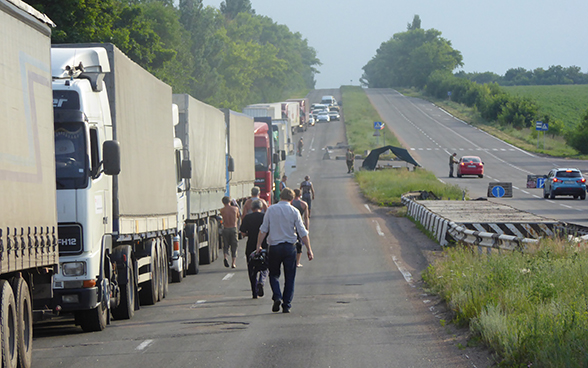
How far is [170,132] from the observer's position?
16.0 metres

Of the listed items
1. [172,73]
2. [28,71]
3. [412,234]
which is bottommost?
[412,234]

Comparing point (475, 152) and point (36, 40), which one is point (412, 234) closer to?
point (36, 40)

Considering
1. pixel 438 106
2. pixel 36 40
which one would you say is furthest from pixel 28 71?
pixel 438 106

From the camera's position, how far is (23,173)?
24.9ft

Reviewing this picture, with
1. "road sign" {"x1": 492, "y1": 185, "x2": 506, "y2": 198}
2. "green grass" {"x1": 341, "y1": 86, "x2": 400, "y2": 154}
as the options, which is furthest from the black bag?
"green grass" {"x1": 341, "y1": 86, "x2": 400, "y2": 154}

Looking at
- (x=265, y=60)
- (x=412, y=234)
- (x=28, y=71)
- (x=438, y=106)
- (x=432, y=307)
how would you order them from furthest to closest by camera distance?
(x=265, y=60)
(x=438, y=106)
(x=412, y=234)
(x=432, y=307)
(x=28, y=71)

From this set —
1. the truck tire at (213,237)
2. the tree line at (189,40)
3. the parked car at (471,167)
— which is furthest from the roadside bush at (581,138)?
the truck tire at (213,237)

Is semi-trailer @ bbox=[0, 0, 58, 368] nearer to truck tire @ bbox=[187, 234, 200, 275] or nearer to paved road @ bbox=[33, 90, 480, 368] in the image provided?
paved road @ bbox=[33, 90, 480, 368]

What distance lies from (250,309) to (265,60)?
135 m

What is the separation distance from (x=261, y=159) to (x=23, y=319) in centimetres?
2596

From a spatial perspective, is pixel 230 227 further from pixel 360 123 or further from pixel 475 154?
pixel 360 123

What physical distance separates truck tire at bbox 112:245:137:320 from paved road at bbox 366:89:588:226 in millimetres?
19948

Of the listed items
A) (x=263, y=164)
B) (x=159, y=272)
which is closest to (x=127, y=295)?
(x=159, y=272)

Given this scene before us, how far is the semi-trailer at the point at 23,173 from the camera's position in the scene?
7.18 meters
